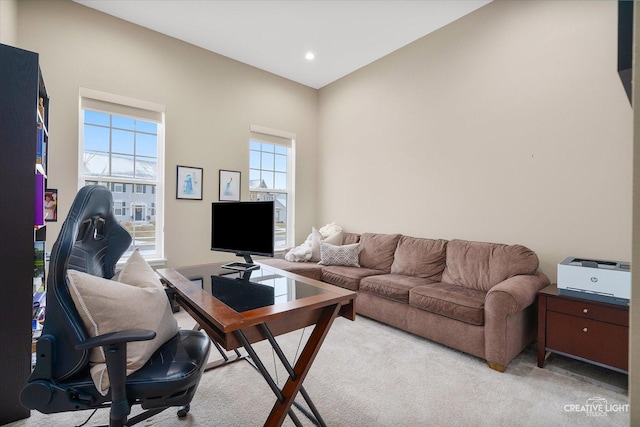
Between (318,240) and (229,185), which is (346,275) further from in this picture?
(229,185)

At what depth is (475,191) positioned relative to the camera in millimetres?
3340

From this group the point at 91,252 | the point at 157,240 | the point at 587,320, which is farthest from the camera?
the point at 157,240

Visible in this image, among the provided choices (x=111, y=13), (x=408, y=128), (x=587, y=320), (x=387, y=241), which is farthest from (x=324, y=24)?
(x=587, y=320)

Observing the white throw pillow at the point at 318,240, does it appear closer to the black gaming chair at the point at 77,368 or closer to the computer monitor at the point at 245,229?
the computer monitor at the point at 245,229

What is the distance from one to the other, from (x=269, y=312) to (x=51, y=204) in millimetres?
2918

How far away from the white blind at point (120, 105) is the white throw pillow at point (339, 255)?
2669 mm

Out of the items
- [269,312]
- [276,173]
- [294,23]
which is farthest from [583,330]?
[276,173]

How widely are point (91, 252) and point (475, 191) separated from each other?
3.44 meters

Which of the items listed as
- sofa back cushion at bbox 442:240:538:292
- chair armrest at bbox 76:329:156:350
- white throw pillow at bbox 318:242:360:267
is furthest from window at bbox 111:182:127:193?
sofa back cushion at bbox 442:240:538:292

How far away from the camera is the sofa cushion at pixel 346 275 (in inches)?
136

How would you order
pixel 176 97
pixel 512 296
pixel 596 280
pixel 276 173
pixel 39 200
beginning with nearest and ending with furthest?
1. pixel 39 200
2. pixel 596 280
3. pixel 512 296
4. pixel 176 97
5. pixel 276 173

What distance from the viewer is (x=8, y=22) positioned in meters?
2.50

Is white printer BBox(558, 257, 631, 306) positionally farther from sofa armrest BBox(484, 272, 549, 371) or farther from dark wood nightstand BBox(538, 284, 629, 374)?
sofa armrest BBox(484, 272, 549, 371)

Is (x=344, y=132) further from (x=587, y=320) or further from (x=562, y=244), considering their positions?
(x=587, y=320)
